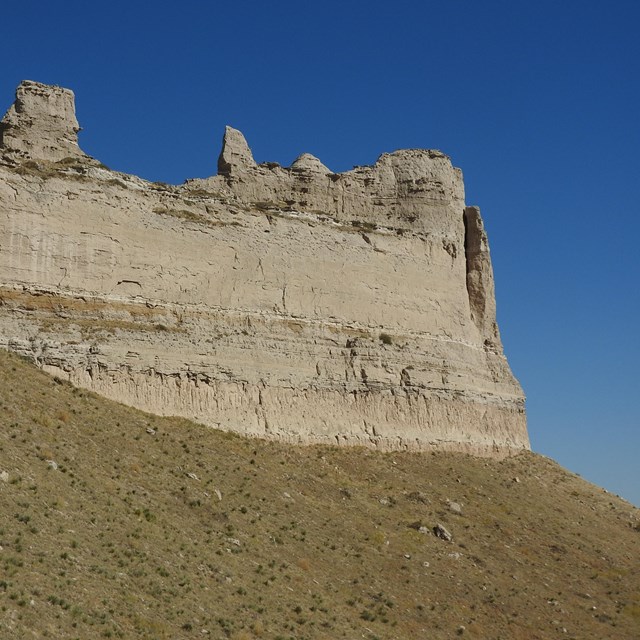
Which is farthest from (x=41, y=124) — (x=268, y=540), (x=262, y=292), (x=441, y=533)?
(x=441, y=533)

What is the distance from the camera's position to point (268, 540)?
22.6 m

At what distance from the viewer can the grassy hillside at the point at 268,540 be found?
1684 cm

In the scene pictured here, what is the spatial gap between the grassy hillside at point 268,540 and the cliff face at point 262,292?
1.47 metres

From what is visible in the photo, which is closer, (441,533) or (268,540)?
(268,540)

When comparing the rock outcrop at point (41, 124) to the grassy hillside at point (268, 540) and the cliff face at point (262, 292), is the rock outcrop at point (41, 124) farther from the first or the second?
A: the grassy hillside at point (268, 540)

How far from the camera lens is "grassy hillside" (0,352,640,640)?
16844 millimetres

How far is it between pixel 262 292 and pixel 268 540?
11597 millimetres

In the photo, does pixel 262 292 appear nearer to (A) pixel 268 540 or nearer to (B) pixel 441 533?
(B) pixel 441 533

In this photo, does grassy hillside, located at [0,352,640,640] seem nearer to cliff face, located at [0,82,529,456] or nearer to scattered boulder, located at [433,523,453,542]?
scattered boulder, located at [433,523,453,542]

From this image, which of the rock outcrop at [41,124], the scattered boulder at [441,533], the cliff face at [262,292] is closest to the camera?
the scattered boulder at [441,533]

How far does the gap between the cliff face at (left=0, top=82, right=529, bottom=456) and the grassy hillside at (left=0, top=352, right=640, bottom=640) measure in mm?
1473

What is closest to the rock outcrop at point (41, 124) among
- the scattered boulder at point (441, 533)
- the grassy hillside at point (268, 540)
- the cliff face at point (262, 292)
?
the cliff face at point (262, 292)

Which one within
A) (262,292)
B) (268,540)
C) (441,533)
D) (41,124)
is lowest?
(268,540)

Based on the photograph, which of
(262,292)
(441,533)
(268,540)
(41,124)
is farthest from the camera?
(262,292)
